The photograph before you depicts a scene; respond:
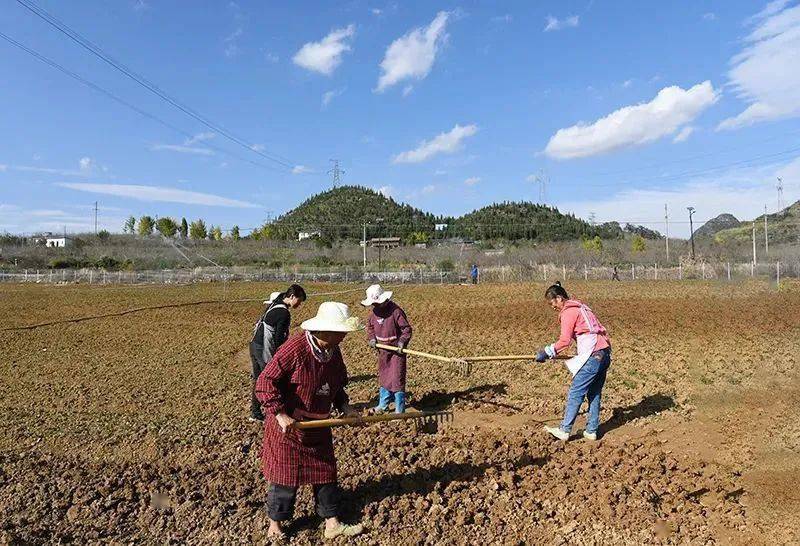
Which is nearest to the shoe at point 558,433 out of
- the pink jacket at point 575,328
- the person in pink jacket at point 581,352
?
the person in pink jacket at point 581,352

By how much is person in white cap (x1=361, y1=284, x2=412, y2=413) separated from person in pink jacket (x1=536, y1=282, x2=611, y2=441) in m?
1.82

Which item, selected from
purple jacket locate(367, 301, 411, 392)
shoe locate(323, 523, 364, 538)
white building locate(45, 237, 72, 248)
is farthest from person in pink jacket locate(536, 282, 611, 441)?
white building locate(45, 237, 72, 248)

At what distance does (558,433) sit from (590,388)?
2.11 feet

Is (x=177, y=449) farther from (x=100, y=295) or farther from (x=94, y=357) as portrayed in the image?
(x=100, y=295)

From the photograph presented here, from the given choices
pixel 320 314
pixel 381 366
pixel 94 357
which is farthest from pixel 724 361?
pixel 94 357

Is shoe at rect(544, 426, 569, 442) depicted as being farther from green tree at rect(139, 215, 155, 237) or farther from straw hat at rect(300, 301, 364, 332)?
green tree at rect(139, 215, 155, 237)

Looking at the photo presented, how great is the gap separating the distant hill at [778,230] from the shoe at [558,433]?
79.8 m

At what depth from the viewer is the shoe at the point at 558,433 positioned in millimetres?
6312

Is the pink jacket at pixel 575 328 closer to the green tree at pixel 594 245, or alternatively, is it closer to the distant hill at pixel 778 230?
the green tree at pixel 594 245

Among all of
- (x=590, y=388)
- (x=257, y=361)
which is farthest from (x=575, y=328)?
(x=257, y=361)

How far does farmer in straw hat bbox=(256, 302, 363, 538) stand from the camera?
4047mm

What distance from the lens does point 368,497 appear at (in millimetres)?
4980

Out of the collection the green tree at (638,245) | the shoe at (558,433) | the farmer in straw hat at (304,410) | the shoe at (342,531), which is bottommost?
the shoe at (342,531)

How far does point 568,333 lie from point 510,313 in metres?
14.2
